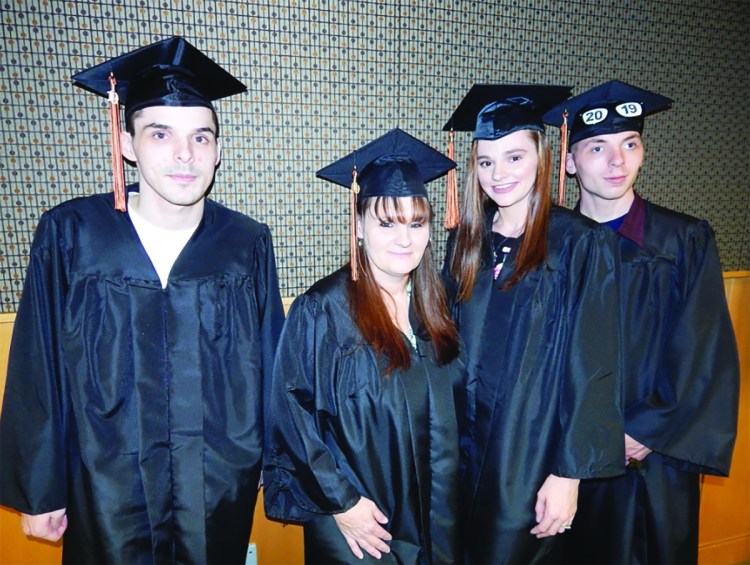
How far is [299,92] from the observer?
1.83 meters

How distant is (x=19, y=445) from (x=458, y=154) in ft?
6.21

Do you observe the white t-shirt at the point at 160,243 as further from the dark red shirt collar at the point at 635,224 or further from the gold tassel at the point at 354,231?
the dark red shirt collar at the point at 635,224

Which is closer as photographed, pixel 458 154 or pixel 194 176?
pixel 194 176

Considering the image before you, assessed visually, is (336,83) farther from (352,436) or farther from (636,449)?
(636,449)

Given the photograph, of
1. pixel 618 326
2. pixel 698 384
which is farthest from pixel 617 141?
pixel 698 384

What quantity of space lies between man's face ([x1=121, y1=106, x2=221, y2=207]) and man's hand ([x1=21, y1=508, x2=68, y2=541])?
1013mm

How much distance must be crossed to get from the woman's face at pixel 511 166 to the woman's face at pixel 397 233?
0.95 feet

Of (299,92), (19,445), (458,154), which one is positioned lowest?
(19,445)

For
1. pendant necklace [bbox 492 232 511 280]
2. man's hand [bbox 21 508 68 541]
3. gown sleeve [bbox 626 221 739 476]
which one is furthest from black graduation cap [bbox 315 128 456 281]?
man's hand [bbox 21 508 68 541]

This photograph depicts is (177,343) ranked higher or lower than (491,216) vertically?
lower

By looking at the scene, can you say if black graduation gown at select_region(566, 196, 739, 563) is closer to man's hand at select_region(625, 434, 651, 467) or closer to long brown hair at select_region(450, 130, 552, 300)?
man's hand at select_region(625, 434, 651, 467)

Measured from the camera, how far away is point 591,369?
144cm

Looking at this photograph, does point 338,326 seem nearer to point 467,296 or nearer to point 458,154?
point 467,296

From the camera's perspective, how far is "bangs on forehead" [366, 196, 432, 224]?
4.70 feet
